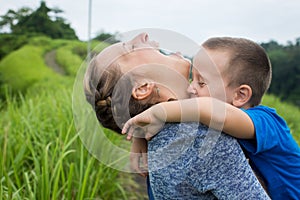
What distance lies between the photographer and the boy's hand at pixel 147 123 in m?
0.70

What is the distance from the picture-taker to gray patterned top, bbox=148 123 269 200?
71cm

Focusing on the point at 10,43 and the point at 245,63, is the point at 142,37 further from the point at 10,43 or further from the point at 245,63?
the point at 10,43

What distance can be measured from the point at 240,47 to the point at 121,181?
193 cm

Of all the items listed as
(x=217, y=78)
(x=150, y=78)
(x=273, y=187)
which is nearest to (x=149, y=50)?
(x=150, y=78)

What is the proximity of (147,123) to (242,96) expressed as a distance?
11.6 inches

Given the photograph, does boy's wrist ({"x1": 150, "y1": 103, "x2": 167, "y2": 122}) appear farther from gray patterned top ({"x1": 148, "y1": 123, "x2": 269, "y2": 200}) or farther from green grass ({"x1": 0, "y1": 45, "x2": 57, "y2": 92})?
green grass ({"x1": 0, "y1": 45, "x2": 57, "y2": 92})

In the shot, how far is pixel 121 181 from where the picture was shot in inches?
103

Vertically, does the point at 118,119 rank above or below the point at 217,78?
below

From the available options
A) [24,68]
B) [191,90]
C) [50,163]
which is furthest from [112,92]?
[24,68]

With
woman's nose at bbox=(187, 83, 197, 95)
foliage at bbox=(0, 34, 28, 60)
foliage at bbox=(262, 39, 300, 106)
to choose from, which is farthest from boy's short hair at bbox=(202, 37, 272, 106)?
foliage at bbox=(262, 39, 300, 106)

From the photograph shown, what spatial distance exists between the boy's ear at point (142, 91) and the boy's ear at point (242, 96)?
0.24m

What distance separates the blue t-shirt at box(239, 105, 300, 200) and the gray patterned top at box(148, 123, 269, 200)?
0.26 ft

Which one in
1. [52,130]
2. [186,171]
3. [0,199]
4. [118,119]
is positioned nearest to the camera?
[186,171]

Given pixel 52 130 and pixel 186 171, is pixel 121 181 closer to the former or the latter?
pixel 52 130
